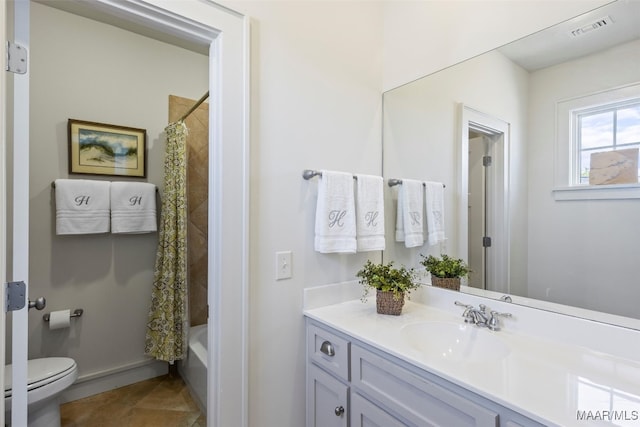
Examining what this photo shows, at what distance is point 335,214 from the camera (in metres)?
1.46

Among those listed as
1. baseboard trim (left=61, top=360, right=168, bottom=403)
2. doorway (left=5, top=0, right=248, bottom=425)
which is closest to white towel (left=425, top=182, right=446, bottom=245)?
doorway (left=5, top=0, right=248, bottom=425)

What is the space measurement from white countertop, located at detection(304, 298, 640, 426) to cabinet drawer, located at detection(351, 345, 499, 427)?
48 mm

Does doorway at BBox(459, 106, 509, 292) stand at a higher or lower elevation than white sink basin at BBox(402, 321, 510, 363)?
higher

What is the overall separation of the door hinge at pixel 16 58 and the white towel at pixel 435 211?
167 centimetres

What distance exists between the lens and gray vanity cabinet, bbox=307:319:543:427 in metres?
0.84

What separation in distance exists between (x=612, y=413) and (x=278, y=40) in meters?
1.64

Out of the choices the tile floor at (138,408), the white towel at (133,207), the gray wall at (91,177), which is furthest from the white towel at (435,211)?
the gray wall at (91,177)

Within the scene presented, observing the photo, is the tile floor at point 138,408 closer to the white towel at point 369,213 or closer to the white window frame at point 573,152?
the white towel at point 369,213

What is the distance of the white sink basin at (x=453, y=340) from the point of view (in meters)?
1.18

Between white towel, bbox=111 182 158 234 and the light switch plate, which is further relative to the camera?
white towel, bbox=111 182 158 234

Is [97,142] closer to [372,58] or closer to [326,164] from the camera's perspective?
[326,164]

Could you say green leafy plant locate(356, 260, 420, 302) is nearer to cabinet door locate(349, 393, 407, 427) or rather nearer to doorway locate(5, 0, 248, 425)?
cabinet door locate(349, 393, 407, 427)

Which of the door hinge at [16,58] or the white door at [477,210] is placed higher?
the door hinge at [16,58]

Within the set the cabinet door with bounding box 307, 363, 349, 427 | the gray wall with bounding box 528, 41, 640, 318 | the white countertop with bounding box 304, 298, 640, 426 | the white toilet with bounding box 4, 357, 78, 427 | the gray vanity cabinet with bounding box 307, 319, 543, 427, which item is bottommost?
the white toilet with bounding box 4, 357, 78, 427
